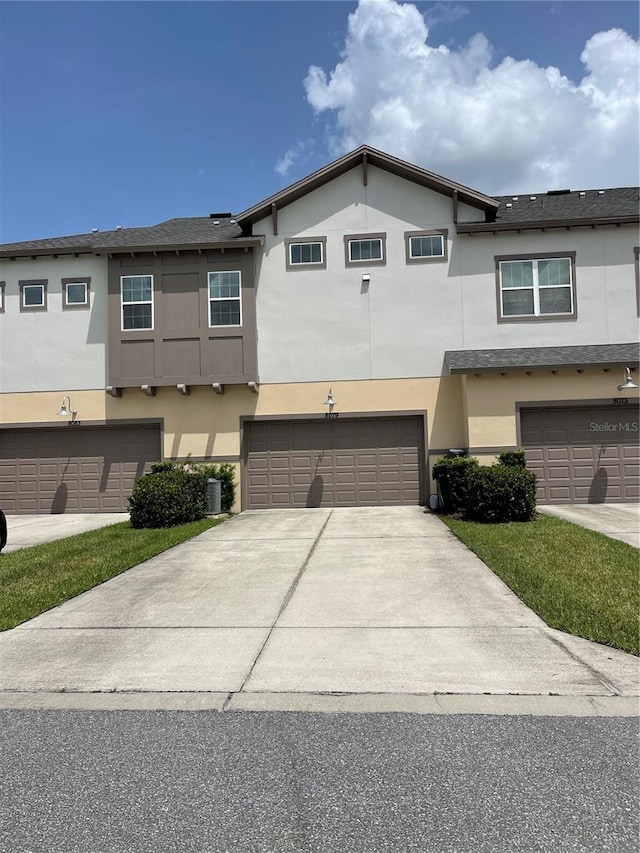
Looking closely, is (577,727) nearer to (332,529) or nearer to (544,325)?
(332,529)

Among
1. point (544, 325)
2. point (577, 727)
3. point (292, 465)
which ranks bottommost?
point (577, 727)

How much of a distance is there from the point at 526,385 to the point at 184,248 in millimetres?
9719

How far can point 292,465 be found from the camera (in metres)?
15.2

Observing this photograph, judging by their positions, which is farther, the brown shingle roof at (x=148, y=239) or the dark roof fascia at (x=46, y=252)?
the dark roof fascia at (x=46, y=252)

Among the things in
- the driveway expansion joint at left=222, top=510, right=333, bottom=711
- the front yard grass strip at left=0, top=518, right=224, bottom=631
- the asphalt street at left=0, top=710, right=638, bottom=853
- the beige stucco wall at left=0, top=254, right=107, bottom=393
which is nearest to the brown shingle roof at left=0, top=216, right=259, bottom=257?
the beige stucco wall at left=0, top=254, right=107, bottom=393

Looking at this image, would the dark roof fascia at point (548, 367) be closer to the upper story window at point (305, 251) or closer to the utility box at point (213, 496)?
the upper story window at point (305, 251)

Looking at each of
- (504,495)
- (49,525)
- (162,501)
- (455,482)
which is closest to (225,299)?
(162,501)

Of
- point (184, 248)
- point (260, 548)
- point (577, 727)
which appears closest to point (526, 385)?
point (260, 548)

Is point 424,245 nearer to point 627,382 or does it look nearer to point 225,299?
point 225,299

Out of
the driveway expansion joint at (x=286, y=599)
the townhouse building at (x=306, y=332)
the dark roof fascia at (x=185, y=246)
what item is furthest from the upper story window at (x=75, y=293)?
the driveway expansion joint at (x=286, y=599)

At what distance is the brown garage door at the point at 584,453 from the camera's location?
1391 centimetres

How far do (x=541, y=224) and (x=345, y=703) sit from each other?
14066 mm

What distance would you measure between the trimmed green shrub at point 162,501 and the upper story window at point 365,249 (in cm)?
752

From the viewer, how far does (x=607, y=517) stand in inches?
463
